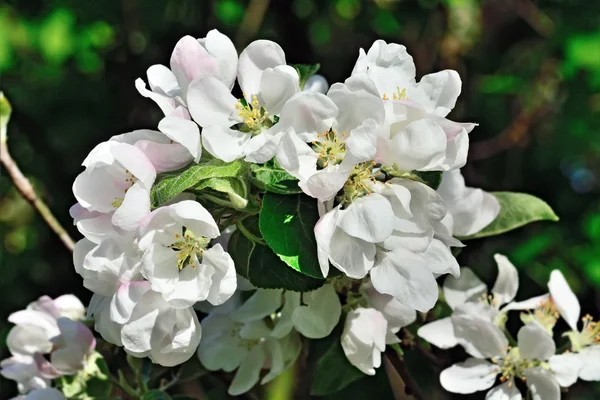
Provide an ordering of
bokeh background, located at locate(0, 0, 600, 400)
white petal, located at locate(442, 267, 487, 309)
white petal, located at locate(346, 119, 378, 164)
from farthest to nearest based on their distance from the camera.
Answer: bokeh background, located at locate(0, 0, 600, 400)
white petal, located at locate(442, 267, 487, 309)
white petal, located at locate(346, 119, 378, 164)

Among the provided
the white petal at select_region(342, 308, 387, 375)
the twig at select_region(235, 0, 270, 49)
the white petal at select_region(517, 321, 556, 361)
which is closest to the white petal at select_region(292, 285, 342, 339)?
the white petal at select_region(342, 308, 387, 375)

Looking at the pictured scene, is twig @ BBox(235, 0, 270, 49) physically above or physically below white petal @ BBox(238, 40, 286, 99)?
below

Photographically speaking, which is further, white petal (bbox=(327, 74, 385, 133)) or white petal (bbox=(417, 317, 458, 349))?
white petal (bbox=(417, 317, 458, 349))

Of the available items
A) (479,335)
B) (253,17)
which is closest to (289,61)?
(253,17)

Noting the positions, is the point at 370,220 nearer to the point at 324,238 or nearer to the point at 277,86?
the point at 324,238

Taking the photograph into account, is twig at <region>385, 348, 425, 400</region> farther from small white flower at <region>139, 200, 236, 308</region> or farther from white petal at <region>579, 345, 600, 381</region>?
small white flower at <region>139, 200, 236, 308</region>

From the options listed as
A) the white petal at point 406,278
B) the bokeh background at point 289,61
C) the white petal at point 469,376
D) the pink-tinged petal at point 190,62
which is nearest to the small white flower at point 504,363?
the white petal at point 469,376

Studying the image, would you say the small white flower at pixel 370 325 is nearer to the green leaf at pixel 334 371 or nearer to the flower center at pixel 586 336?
the green leaf at pixel 334 371
